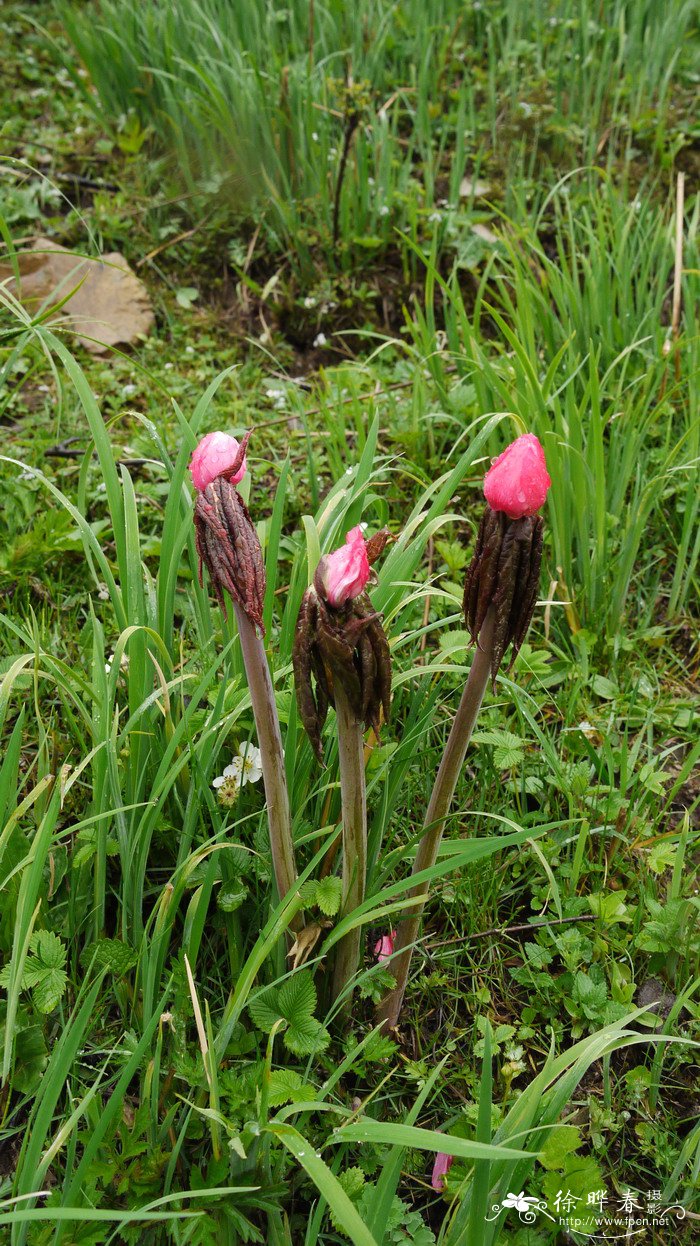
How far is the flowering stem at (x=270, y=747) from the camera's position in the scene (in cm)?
108

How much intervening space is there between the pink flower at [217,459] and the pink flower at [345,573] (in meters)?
0.17

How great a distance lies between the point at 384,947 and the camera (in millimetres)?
1480

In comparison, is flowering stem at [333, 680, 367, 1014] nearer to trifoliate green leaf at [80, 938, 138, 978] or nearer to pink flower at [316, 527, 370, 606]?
pink flower at [316, 527, 370, 606]

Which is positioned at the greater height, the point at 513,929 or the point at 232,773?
the point at 232,773

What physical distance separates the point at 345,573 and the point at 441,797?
1.46 ft

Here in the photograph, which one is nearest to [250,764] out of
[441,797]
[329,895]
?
[329,895]

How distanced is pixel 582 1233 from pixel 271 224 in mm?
3289

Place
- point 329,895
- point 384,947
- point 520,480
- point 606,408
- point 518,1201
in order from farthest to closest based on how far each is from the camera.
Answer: point 606,408
point 384,947
point 329,895
point 518,1201
point 520,480

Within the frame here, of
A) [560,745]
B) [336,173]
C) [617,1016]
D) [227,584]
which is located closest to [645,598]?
[560,745]

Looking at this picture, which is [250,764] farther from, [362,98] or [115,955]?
[362,98]

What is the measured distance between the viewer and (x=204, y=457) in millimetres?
1009

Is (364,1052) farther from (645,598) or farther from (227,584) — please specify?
(645,598)

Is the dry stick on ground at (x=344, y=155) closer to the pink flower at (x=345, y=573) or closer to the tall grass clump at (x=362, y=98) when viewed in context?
the tall grass clump at (x=362, y=98)

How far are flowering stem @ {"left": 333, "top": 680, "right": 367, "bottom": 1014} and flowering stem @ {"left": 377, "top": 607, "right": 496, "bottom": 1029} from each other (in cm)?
7
